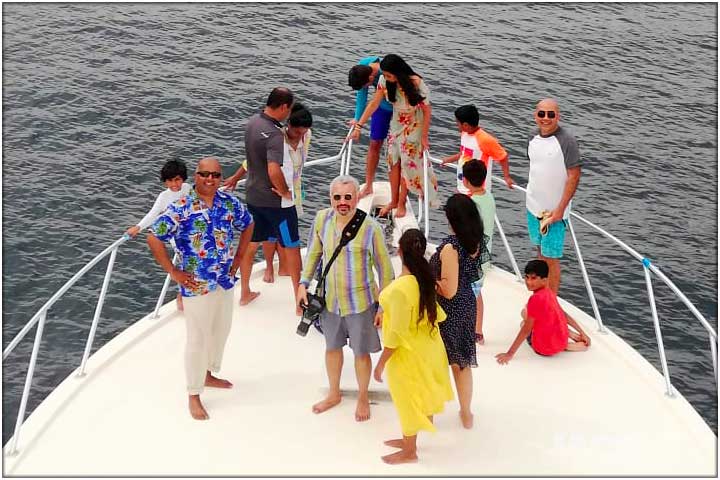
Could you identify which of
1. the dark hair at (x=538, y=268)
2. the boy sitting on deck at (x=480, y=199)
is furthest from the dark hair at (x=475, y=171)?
the dark hair at (x=538, y=268)

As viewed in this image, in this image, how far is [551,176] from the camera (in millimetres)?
8312

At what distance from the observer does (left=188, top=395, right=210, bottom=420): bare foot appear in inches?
281

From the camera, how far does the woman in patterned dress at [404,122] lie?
8.78 meters

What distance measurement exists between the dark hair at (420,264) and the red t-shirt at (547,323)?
1968mm

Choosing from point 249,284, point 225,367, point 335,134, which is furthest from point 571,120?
point 225,367

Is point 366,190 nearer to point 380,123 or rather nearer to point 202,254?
point 380,123

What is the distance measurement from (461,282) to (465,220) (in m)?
0.55

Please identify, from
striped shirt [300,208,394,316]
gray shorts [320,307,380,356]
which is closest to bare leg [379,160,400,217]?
striped shirt [300,208,394,316]

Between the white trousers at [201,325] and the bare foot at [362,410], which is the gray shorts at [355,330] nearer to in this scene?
the bare foot at [362,410]

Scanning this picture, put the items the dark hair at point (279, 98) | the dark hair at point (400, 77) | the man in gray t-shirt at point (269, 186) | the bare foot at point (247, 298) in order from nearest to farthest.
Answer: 1. the dark hair at point (279, 98)
2. the man in gray t-shirt at point (269, 186)
3. the dark hair at point (400, 77)
4. the bare foot at point (247, 298)

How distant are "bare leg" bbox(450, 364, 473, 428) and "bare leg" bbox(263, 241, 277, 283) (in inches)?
111

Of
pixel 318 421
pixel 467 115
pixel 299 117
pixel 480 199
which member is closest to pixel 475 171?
pixel 480 199

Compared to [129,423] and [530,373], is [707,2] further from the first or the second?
[129,423]

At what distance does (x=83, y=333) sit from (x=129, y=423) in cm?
640
